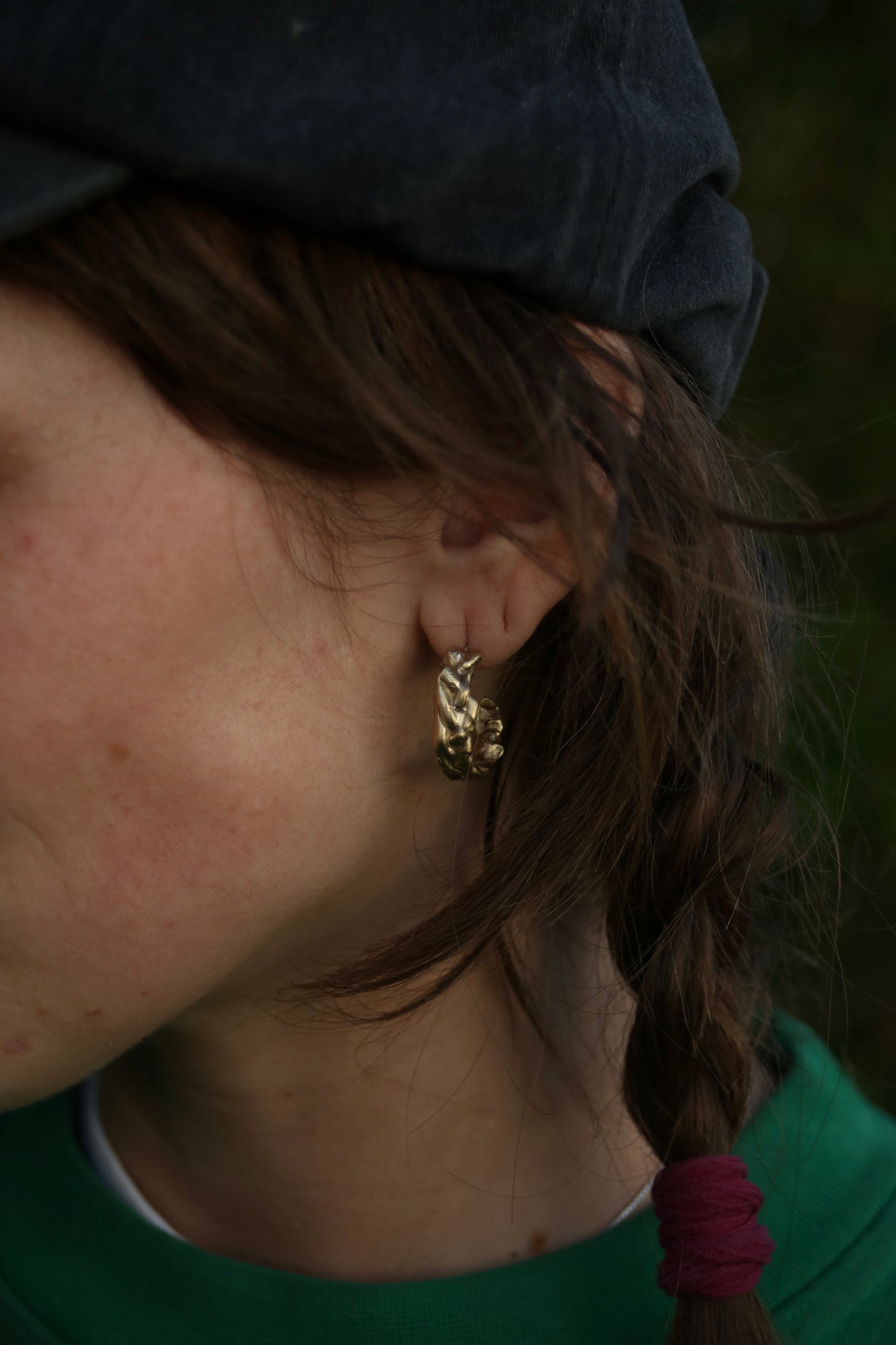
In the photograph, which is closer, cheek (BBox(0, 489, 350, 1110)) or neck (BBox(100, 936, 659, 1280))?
cheek (BBox(0, 489, 350, 1110))

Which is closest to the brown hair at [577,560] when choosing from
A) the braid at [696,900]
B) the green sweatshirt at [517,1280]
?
the braid at [696,900]

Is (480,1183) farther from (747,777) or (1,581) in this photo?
(1,581)

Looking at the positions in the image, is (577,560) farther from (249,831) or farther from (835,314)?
(835,314)

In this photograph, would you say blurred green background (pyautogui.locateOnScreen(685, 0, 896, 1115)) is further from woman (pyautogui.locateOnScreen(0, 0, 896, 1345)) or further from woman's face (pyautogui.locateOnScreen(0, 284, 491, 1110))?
woman's face (pyautogui.locateOnScreen(0, 284, 491, 1110))

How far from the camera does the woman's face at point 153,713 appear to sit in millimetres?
951

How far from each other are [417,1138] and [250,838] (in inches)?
20.1

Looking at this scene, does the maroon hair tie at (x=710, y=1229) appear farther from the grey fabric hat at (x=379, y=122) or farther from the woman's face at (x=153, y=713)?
the grey fabric hat at (x=379, y=122)

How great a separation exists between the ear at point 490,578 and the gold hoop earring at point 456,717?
0.07ft

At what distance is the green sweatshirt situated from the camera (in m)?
1.27

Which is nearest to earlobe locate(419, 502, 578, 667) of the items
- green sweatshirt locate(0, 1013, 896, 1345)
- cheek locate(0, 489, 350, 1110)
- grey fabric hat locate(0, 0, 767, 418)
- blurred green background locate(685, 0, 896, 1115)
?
cheek locate(0, 489, 350, 1110)

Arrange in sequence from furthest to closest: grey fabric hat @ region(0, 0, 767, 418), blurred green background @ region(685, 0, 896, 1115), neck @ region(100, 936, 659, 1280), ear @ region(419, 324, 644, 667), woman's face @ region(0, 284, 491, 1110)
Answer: blurred green background @ region(685, 0, 896, 1115)
neck @ region(100, 936, 659, 1280)
ear @ region(419, 324, 644, 667)
woman's face @ region(0, 284, 491, 1110)
grey fabric hat @ region(0, 0, 767, 418)

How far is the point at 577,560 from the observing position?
986 millimetres

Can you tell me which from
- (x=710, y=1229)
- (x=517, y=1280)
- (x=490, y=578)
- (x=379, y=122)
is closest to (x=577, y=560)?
(x=490, y=578)

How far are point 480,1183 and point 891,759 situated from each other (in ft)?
4.38
